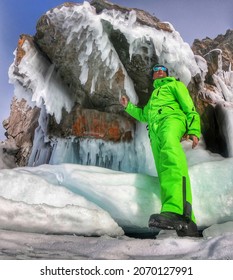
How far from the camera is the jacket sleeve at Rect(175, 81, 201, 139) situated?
7.36 ft

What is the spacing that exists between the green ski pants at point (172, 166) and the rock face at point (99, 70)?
122 centimetres

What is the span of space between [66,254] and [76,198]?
2.90ft

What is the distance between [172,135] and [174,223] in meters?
0.59

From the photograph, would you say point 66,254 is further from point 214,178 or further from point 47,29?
point 47,29

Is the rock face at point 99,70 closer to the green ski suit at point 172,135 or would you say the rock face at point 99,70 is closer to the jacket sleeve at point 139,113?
the jacket sleeve at point 139,113

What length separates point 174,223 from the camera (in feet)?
5.73

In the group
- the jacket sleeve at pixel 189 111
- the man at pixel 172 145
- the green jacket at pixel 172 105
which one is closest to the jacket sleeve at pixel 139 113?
the man at pixel 172 145

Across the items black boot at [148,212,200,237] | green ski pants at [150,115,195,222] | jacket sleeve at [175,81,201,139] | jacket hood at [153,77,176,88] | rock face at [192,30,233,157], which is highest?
rock face at [192,30,233,157]

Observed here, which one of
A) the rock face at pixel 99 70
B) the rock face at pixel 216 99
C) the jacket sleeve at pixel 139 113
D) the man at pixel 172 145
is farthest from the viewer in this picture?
the rock face at pixel 216 99

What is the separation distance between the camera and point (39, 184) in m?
2.18

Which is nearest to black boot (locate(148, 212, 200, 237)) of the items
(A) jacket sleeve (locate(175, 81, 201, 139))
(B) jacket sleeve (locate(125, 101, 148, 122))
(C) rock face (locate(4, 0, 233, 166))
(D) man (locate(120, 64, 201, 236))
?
(D) man (locate(120, 64, 201, 236))

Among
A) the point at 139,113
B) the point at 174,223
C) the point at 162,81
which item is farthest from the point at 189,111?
the point at 174,223

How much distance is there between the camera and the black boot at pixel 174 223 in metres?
1.71

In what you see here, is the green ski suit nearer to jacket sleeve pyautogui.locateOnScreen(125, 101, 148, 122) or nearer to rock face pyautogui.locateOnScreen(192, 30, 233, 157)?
jacket sleeve pyautogui.locateOnScreen(125, 101, 148, 122)
